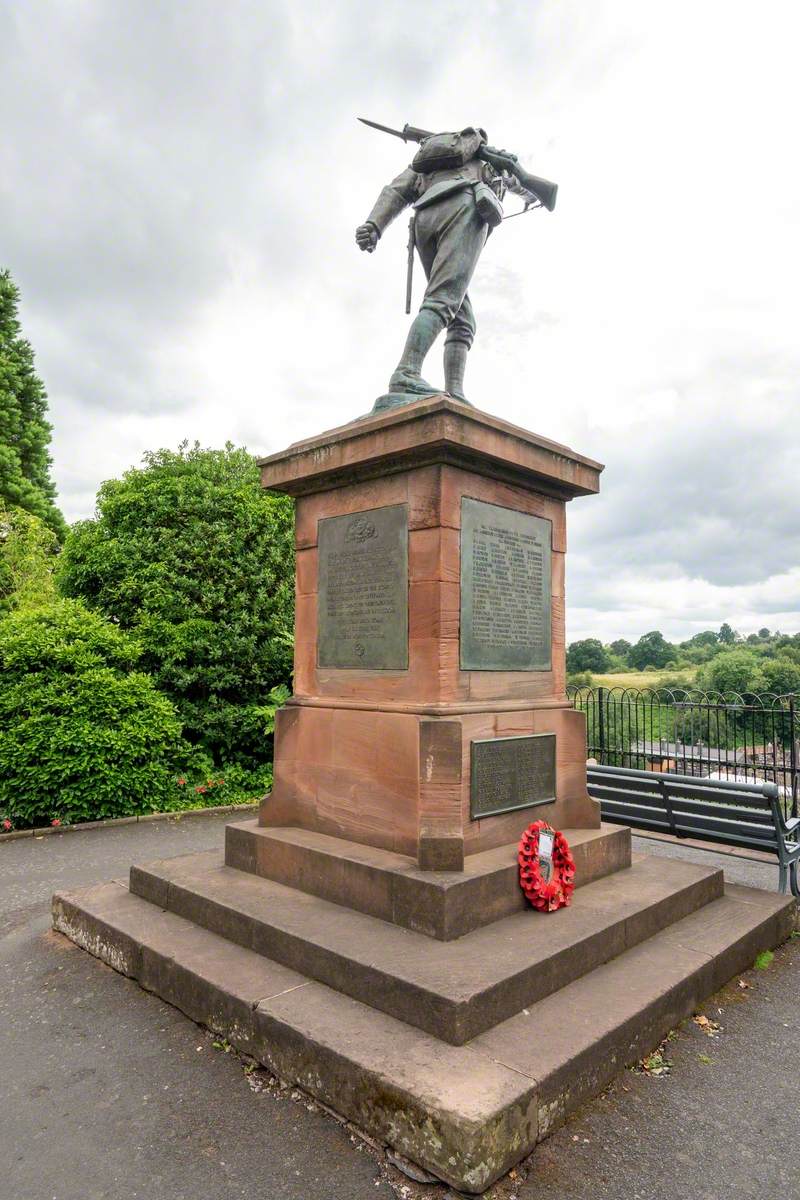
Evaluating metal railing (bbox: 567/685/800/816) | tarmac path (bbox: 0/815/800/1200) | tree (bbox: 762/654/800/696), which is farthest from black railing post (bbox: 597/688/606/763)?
tree (bbox: 762/654/800/696)

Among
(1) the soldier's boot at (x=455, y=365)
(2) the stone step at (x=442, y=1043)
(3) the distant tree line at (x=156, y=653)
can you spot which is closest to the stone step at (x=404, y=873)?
(2) the stone step at (x=442, y=1043)

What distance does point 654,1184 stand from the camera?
8.47ft

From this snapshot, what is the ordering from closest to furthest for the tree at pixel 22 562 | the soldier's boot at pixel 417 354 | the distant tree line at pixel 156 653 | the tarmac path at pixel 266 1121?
the tarmac path at pixel 266 1121
the soldier's boot at pixel 417 354
the distant tree line at pixel 156 653
the tree at pixel 22 562

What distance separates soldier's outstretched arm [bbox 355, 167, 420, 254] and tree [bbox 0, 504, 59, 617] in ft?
49.7

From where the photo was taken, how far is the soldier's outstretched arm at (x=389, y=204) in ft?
18.2

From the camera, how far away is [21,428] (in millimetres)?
31469

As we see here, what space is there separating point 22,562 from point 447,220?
17788mm

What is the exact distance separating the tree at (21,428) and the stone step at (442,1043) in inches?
1103

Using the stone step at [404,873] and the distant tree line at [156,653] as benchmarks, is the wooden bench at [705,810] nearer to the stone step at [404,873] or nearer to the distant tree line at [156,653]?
the stone step at [404,873]

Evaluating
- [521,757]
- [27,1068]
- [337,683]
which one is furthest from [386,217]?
[27,1068]

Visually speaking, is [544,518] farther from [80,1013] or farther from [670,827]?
[80,1013]

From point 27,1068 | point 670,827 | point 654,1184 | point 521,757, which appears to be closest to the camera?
point 654,1184

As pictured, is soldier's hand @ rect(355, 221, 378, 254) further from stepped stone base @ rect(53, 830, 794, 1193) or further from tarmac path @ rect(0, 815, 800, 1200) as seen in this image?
tarmac path @ rect(0, 815, 800, 1200)

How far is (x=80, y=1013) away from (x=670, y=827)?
458 centimetres
